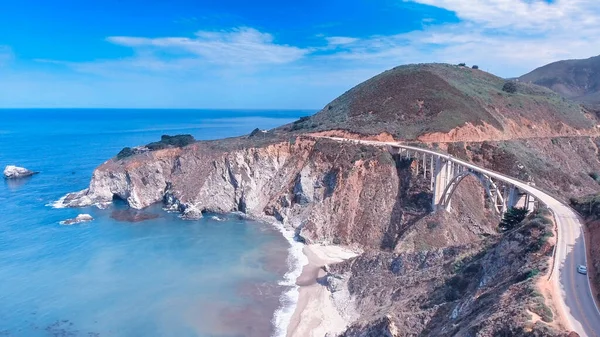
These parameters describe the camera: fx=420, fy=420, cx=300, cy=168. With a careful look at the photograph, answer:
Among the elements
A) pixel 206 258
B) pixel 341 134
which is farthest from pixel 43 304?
pixel 341 134

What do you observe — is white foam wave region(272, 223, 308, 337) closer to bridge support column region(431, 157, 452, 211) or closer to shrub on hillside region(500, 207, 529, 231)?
bridge support column region(431, 157, 452, 211)

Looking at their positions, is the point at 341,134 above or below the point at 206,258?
above

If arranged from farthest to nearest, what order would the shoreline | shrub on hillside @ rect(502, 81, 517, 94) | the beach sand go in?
shrub on hillside @ rect(502, 81, 517, 94) < the shoreline < the beach sand

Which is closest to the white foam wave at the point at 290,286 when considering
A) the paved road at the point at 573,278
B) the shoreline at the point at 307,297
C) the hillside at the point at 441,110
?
the shoreline at the point at 307,297

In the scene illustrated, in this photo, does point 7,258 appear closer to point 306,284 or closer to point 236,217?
point 236,217

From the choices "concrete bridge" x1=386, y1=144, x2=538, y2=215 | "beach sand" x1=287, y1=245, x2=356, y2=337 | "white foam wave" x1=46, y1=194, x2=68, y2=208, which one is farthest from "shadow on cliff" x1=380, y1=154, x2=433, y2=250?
"white foam wave" x1=46, y1=194, x2=68, y2=208

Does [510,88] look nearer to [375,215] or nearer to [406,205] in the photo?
[406,205]

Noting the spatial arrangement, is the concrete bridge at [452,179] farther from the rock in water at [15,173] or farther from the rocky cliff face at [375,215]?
the rock in water at [15,173]
